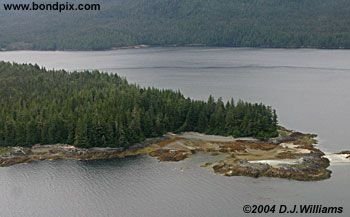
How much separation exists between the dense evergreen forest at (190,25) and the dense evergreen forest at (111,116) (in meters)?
92.8

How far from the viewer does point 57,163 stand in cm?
4969

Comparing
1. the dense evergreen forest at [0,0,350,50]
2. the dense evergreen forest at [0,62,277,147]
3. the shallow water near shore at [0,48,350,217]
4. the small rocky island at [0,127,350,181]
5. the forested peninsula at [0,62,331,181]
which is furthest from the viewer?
the dense evergreen forest at [0,0,350,50]

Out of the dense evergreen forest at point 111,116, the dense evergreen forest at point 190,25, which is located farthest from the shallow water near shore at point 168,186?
the dense evergreen forest at point 190,25

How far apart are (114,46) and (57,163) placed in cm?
11326

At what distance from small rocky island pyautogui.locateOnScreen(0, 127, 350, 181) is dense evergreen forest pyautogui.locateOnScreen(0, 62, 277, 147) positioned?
897 mm

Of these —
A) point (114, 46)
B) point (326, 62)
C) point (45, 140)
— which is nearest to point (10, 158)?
point (45, 140)

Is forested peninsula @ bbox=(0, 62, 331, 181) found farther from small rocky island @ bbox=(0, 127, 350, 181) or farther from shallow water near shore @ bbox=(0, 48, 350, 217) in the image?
shallow water near shore @ bbox=(0, 48, 350, 217)

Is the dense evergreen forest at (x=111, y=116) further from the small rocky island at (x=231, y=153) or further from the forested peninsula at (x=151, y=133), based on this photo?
the small rocky island at (x=231, y=153)

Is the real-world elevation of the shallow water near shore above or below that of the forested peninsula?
below

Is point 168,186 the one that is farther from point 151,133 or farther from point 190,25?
point 190,25

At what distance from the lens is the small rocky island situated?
45.8 meters

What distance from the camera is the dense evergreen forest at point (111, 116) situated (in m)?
52.5

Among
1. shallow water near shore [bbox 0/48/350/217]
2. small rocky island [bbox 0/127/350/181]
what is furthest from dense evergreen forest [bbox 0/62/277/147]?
shallow water near shore [bbox 0/48/350/217]

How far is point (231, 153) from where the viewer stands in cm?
5062
